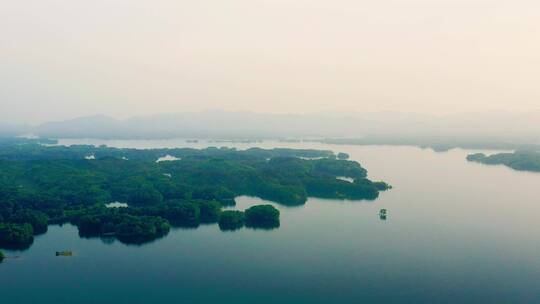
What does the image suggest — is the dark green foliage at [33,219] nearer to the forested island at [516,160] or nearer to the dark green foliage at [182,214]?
the dark green foliage at [182,214]

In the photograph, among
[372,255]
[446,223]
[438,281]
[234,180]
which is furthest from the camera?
[234,180]

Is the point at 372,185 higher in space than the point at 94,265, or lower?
higher

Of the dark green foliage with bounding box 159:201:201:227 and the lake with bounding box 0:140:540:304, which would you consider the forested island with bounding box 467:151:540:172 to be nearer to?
the lake with bounding box 0:140:540:304

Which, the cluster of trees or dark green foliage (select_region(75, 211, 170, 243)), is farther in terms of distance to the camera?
the cluster of trees

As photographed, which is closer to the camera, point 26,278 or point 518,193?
point 26,278

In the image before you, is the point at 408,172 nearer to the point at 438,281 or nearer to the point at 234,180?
the point at 234,180

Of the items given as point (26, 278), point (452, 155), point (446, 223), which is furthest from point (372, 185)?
point (452, 155)

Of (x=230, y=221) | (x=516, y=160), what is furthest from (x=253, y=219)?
(x=516, y=160)

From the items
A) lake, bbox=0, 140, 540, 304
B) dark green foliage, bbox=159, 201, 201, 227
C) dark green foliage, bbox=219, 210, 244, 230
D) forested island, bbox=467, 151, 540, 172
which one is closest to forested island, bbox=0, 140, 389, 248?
dark green foliage, bbox=159, 201, 201, 227
